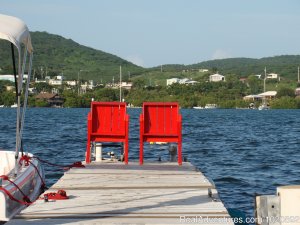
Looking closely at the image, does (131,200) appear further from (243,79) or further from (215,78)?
(243,79)

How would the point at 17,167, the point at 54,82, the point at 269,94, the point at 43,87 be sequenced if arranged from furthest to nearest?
the point at 54,82 < the point at 269,94 < the point at 43,87 < the point at 17,167

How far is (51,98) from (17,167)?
148m

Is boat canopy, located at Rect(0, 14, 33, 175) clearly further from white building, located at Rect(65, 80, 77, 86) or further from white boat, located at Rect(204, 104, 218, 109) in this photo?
white building, located at Rect(65, 80, 77, 86)

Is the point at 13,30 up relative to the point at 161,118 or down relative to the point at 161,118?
up

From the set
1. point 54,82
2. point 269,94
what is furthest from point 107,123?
point 54,82

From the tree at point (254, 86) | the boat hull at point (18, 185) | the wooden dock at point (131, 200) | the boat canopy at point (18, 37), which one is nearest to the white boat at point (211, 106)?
the tree at point (254, 86)

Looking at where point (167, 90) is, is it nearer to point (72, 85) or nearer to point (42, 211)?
point (72, 85)

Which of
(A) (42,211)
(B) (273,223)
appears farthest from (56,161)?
(B) (273,223)

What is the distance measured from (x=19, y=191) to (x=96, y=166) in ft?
11.7

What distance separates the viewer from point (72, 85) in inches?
7579

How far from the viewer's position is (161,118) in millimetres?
13812

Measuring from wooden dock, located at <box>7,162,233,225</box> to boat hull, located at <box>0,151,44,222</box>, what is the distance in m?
0.28

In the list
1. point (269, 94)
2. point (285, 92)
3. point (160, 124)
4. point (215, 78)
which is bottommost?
point (269, 94)

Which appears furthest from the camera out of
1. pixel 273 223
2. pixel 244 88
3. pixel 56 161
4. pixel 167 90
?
pixel 244 88
